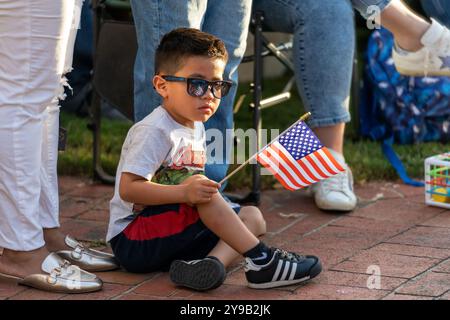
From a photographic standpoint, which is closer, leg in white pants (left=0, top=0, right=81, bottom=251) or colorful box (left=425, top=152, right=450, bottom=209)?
leg in white pants (left=0, top=0, right=81, bottom=251)

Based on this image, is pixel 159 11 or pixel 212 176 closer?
pixel 159 11

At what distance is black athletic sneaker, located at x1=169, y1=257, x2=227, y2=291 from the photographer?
3.34m

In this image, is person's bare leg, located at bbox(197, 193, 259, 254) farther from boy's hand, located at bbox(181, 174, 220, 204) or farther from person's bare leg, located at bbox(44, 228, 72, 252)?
person's bare leg, located at bbox(44, 228, 72, 252)

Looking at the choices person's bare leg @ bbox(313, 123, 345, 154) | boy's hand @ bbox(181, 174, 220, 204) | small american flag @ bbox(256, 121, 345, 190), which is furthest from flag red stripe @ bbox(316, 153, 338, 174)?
person's bare leg @ bbox(313, 123, 345, 154)

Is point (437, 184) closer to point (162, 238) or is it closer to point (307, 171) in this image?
point (307, 171)

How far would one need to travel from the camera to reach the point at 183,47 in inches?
136

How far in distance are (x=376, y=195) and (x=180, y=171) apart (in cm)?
143

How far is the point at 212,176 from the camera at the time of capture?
13.4 ft

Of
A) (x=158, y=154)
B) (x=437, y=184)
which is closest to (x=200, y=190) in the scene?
(x=158, y=154)

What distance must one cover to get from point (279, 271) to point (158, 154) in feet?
1.87

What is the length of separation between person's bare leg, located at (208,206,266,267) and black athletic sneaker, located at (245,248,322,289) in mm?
156
